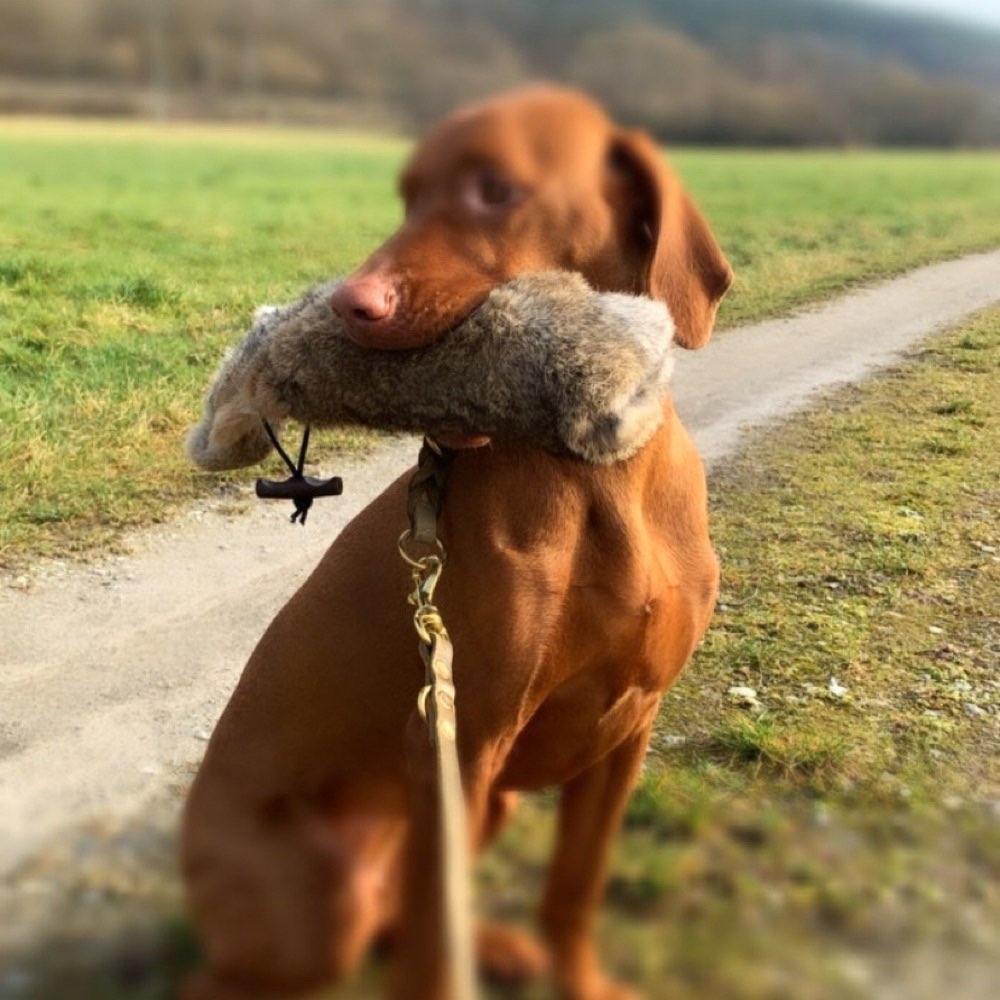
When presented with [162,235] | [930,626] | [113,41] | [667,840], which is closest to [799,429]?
[930,626]

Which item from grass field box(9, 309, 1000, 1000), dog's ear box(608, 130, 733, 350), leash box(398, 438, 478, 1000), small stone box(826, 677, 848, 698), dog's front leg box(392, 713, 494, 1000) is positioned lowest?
small stone box(826, 677, 848, 698)

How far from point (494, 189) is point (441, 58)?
0.71 feet

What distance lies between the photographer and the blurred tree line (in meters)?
1.31

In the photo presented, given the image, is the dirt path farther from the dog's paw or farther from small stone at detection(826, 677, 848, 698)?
the dog's paw

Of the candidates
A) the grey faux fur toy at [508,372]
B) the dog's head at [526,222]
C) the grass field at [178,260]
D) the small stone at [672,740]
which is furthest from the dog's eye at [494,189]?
the small stone at [672,740]

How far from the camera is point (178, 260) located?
7883mm

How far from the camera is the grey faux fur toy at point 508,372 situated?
4.92ft

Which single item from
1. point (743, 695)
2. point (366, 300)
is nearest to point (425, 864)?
point (366, 300)

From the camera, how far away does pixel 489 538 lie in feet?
5.79

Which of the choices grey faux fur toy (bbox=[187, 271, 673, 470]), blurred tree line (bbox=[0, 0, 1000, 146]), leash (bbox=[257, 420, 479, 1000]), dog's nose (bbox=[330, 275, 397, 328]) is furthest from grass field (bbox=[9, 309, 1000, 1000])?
blurred tree line (bbox=[0, 0, 1000, 146])

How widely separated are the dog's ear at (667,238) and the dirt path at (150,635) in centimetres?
118

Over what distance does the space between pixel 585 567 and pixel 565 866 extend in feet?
1.78

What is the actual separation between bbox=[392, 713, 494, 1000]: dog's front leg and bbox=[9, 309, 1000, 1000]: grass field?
128mm

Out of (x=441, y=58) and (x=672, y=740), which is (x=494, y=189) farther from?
(x=672, y=740)
